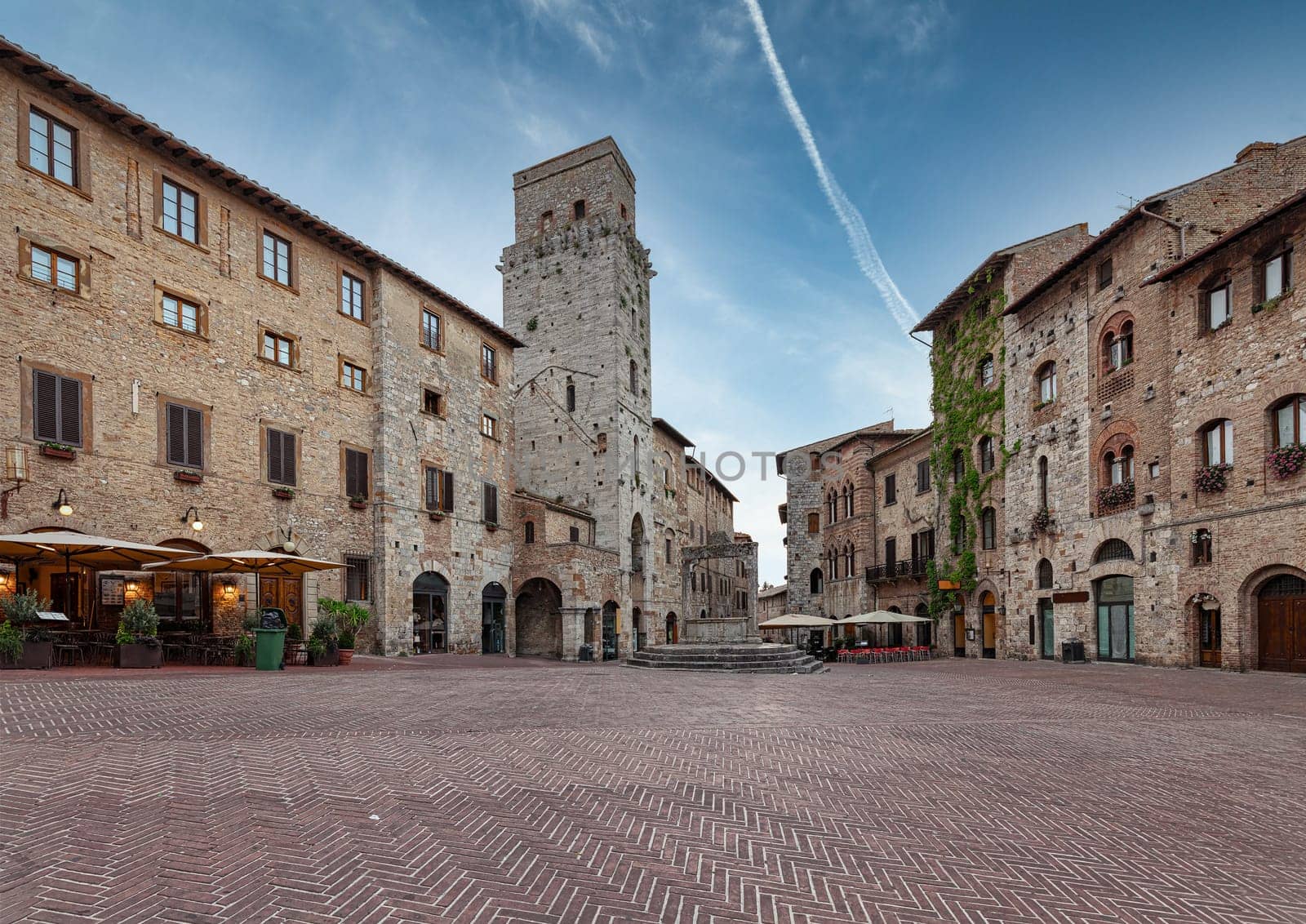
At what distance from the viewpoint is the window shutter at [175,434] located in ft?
56.9

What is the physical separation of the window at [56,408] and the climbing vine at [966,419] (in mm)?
28630

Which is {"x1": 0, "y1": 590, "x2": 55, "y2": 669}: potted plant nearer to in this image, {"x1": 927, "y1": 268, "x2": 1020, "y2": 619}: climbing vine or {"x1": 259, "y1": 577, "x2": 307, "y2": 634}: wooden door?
{"x1": 259, "y1": 577, "x2": 307, "y2": 634}: wooden door

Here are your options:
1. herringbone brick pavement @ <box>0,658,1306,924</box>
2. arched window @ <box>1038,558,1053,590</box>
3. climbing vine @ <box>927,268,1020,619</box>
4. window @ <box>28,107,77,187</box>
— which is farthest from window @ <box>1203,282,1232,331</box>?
window @ <box>28,107,77,187</box>

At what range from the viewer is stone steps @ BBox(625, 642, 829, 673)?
20125mm

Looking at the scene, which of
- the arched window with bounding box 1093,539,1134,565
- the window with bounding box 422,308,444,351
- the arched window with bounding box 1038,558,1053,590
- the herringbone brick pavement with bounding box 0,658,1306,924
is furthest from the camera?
the arched window with bounding box 1038,558,1053,590

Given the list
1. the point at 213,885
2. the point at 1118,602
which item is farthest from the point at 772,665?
the point at 213,885

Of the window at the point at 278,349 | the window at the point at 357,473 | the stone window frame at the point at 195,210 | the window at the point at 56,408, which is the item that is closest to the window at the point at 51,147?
the stone window frame at the point at 195,210

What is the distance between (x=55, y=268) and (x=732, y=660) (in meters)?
18.2

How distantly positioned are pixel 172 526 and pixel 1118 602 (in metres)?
26.1

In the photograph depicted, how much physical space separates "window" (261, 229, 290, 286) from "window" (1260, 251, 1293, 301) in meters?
25.8

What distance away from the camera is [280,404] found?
2031 cm

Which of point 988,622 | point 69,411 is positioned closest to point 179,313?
point 69,411

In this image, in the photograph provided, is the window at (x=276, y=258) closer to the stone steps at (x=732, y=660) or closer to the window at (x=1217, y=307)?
the stone steps at (x=732, y=660)

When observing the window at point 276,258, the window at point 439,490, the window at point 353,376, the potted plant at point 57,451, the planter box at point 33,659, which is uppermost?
the window at point 276,258
